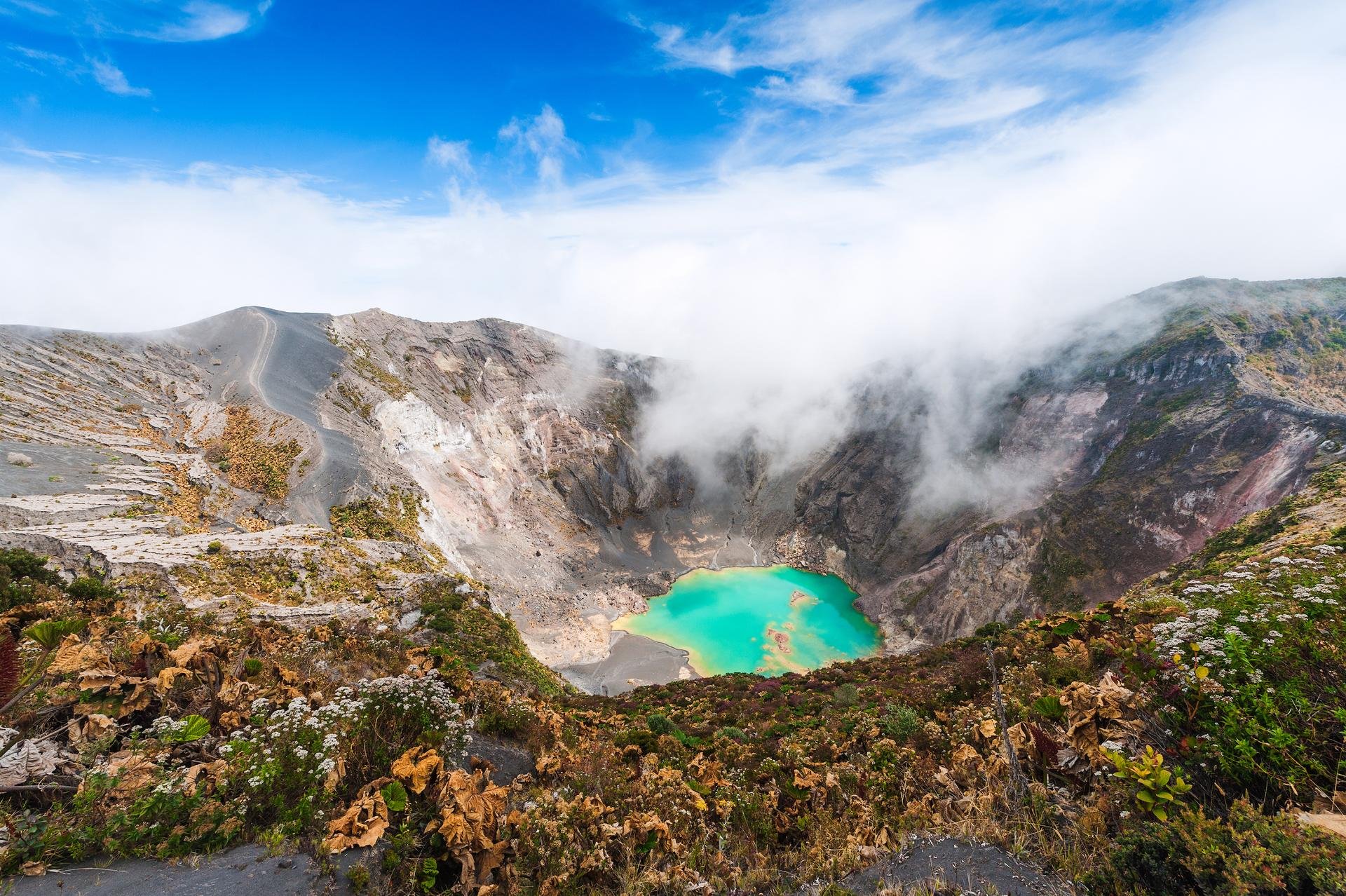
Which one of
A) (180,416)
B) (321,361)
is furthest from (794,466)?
(180,416)

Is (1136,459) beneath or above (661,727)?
above

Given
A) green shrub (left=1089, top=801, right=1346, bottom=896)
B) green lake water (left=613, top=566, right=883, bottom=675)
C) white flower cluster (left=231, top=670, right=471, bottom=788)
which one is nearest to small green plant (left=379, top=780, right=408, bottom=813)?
white flower cluster (left=231, top=670, right=471, bottom=788)

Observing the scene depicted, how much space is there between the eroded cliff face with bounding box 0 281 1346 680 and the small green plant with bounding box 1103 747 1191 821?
2249 cm

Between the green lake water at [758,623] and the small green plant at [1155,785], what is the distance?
47.0 m

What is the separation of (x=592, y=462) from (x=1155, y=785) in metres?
79.6

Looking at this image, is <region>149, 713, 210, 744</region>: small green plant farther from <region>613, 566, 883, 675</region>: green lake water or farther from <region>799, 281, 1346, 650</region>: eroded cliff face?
<region>799, 281, 1346, 650</region>: eroded cliff face

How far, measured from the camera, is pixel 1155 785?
167 inches

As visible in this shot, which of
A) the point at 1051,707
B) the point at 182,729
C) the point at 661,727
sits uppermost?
the point at 1051,707

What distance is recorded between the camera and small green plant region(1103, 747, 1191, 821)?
412cm

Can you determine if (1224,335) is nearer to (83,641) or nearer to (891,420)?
(891,420)

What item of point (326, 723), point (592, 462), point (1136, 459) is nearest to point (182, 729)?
point (326, 723)

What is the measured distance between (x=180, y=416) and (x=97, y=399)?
4.68 metres

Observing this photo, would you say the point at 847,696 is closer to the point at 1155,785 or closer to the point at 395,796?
the point at 1155,785

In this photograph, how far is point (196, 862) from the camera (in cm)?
465
